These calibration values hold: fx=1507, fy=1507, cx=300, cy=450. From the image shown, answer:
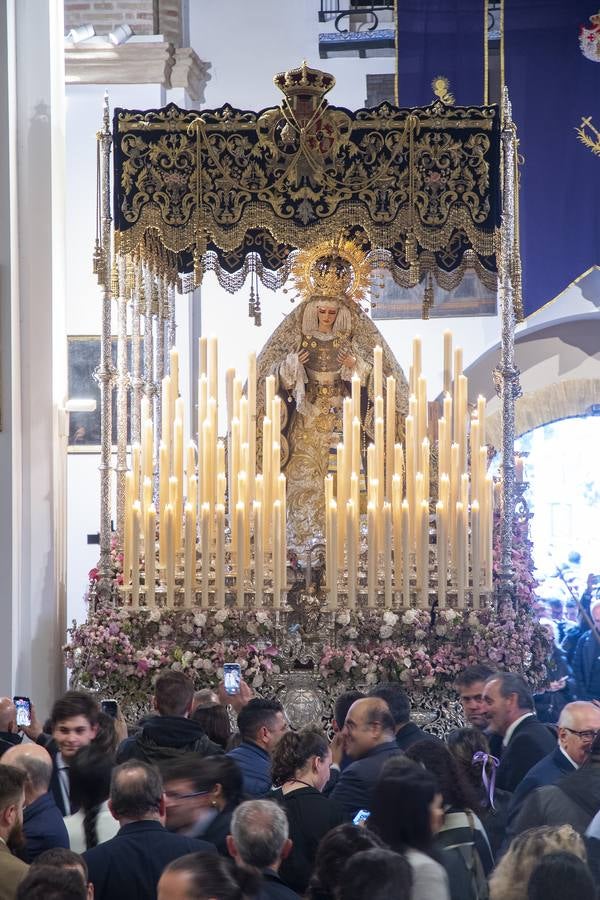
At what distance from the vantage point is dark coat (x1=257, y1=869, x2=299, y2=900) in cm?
423

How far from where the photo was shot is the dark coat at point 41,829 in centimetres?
506

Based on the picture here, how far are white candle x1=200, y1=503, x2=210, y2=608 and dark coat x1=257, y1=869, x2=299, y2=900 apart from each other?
5360mm

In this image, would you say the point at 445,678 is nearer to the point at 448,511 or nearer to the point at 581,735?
the point at 448,511

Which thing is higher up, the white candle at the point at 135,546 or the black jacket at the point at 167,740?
the white candle at the point at 135,546

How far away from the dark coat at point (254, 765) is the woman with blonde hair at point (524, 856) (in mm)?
2225

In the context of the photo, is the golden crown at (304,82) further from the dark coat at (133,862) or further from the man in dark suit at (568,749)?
the dark coat at (133,862)

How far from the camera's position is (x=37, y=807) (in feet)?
16.9

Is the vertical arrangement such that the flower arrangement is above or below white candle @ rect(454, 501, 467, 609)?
below

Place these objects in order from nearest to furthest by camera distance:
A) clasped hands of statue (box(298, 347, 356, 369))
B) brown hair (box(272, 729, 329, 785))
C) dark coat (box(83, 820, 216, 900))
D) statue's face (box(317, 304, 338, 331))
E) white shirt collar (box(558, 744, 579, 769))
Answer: dark coat (box(83, 820, 216, 900)) → brown hair (box(272, 729, 329, 785)) → white shirt collar (box(558, 744, 579, 769)) → clasped hands of statue (box(298, 347, 356, 369)) → statue's face (box(317, 304, 338, 331))

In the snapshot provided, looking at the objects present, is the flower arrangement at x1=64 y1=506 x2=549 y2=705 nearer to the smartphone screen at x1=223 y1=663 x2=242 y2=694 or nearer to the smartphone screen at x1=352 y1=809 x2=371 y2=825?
the smartphone screen at x1=223 y1=663 x2=242 y2=694

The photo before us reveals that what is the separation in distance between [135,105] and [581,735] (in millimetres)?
11006

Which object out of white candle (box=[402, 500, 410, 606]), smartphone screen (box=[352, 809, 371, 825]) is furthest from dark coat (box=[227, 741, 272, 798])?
white candle (box=[402, 500, 410, 606])

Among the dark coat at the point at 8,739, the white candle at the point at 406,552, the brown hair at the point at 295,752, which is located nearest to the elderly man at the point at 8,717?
the dark coat at the point at 8,739

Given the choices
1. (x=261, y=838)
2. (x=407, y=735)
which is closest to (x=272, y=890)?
(x=261, y=838)
